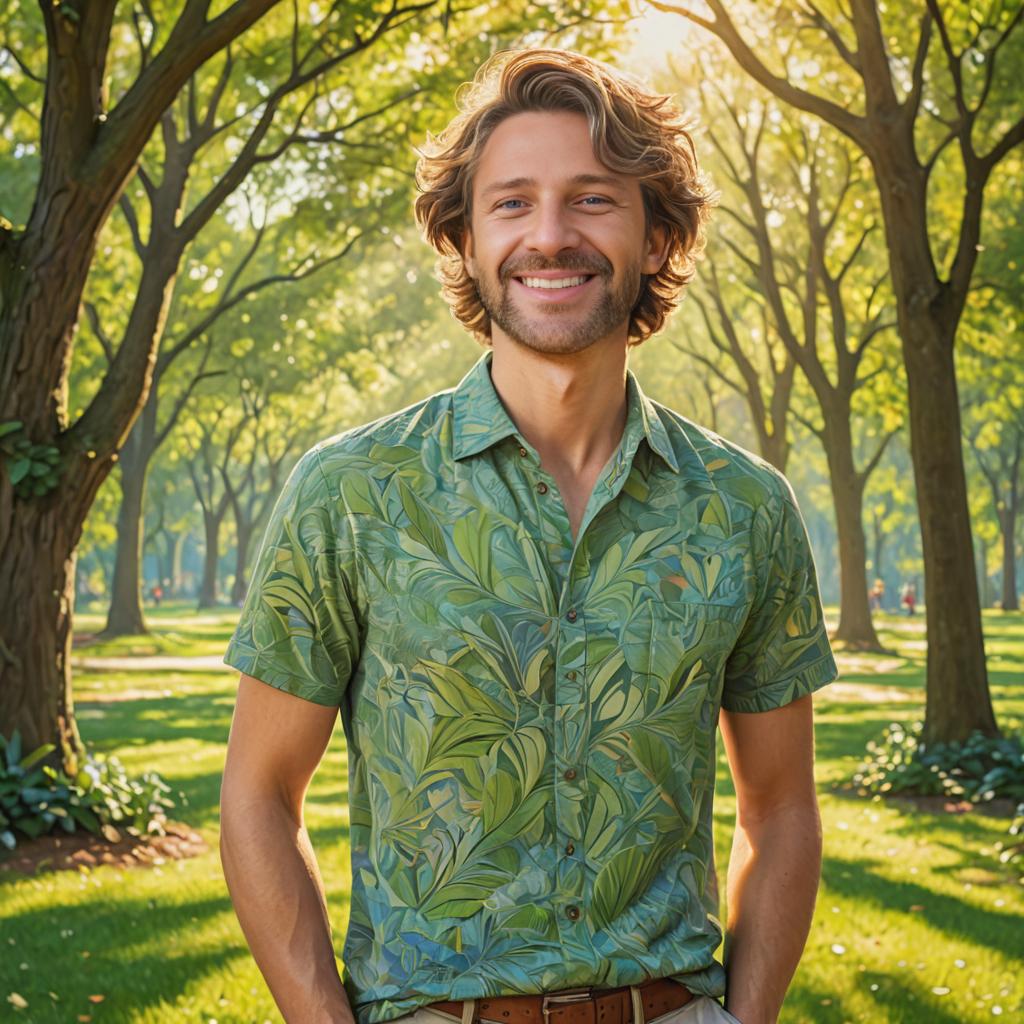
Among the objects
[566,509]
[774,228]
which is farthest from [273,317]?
[566,509]

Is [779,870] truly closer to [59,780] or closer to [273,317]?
[59,780]

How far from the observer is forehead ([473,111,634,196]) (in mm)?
2732

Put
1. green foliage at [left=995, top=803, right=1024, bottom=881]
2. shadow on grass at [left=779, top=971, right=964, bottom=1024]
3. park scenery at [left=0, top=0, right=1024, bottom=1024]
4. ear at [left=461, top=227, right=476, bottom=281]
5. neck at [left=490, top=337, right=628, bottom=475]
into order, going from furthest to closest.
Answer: green foliage at [left=995, top=803, right=1024, bottom=881], park scenery at [left=0, top=0, right=1024, bottom=1024], shadow on grass at [left=779, top=971, right=964, bottom=1024], ear at [left=461, top=227, right=476, bottom=281], neck at [left=490, top=337, right=628, bottom=475]

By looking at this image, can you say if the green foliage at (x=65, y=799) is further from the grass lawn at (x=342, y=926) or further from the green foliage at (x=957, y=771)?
the green foliage at (x=957, y=771)

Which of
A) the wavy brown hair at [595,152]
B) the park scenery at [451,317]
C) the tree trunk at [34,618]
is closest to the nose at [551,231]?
the wavy brown hair at [595,152]

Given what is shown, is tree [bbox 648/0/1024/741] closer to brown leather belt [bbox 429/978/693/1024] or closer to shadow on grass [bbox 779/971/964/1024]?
shadow on grass [bbox 779/971/964/1024]

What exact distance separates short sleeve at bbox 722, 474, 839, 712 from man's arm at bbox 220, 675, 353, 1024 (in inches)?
29.0

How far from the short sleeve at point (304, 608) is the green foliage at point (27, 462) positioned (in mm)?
7181

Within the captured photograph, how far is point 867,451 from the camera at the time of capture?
215 ft

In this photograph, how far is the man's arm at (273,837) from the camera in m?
2.43

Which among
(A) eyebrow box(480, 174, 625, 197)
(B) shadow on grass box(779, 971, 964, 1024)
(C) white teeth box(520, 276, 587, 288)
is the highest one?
(A) eyebrow box(480, 174, 625, 197)

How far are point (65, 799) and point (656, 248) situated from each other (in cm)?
771

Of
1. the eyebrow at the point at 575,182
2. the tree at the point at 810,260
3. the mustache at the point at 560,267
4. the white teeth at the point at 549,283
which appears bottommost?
the white teeth at the point at 549,283

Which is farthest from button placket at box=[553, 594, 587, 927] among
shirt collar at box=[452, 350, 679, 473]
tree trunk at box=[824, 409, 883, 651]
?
tree trunk at box=[824, 409, 883, 651]
